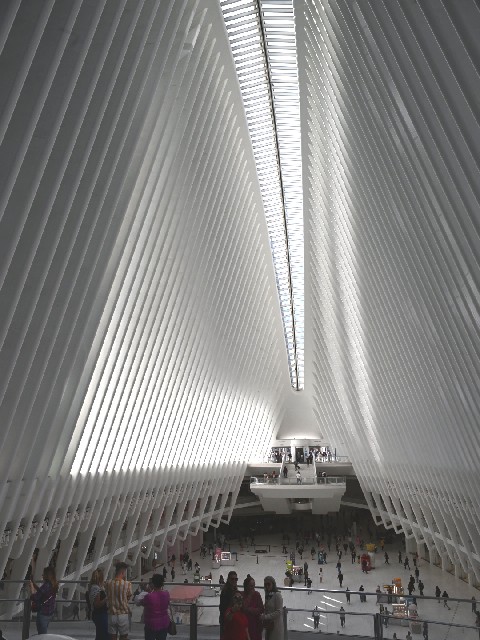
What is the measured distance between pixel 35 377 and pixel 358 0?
27.9ft

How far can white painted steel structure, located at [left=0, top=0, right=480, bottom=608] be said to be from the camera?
979 cm

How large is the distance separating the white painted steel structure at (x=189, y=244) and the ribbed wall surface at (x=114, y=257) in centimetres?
5

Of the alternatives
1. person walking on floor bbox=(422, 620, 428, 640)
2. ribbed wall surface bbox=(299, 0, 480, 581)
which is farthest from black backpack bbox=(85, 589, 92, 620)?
ribbed wall surface bbox=(299, 0, 480, 581)

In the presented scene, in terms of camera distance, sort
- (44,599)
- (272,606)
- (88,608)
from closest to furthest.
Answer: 1. (272,606)
2. (44,599)
3. (88,608)

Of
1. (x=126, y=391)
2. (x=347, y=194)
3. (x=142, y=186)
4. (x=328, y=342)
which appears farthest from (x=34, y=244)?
(x=328, y=342)

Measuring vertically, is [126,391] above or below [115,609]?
above

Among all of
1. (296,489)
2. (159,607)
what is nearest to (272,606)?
(159,607)

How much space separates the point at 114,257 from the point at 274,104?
10.0 metres

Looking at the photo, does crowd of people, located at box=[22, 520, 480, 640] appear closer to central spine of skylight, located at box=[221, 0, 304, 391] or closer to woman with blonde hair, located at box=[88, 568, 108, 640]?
woman with blonde hair, located at box=[88, 568, 108, 640]

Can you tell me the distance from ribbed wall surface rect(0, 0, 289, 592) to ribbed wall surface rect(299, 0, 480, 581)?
3.25 meters

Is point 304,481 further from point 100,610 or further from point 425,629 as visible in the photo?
point 100,610

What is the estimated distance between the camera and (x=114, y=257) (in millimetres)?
14875

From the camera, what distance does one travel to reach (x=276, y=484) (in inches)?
1666

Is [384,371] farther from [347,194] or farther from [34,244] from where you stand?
[34,244]
